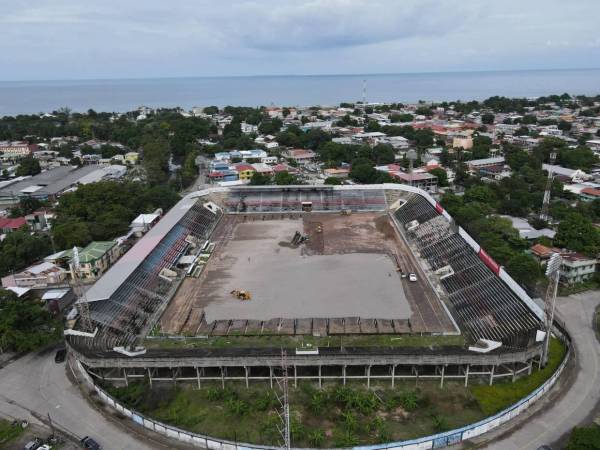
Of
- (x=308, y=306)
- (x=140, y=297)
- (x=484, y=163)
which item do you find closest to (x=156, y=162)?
(x=140, y=297)

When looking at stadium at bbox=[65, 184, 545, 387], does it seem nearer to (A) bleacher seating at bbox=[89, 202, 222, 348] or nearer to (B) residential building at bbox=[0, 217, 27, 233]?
(A) bleacher seating at bbox=[89, 202, 222, 348]

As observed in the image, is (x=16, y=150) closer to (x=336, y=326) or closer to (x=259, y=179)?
(x=259, y=179)

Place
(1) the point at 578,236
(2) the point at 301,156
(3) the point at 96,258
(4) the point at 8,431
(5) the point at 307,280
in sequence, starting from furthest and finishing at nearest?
(2) the point at 301,156, (3) the point at 96,258, (1) the point at 578,236, (5) the point at 307,280, (4) the point at 8,431

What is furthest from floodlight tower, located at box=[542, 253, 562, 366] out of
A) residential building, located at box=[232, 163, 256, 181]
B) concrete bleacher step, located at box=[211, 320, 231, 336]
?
residential building, located at box=[232, 163, 256, 181]

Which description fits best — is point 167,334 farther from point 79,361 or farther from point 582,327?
point 582,327

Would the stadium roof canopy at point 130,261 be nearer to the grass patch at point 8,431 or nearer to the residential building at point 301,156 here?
the grass patch at point 8,431

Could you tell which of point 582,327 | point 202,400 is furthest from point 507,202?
point 202,400

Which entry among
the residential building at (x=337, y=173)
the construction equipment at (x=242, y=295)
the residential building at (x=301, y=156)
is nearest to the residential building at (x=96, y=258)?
the construction equipment at (x=242, y=295)
